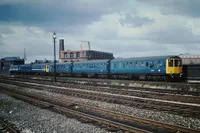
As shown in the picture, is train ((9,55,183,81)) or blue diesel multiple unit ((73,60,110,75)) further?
blue diesel multiple unit ((73,60,110,75))

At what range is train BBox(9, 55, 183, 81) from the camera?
26.3 m

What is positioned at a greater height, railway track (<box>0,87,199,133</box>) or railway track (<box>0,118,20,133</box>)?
railway track (<box>0,87,199,133</box>)

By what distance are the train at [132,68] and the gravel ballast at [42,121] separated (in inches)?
671

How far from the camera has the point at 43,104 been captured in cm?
1538

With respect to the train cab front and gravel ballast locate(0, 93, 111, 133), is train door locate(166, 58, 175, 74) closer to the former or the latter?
the train cab front

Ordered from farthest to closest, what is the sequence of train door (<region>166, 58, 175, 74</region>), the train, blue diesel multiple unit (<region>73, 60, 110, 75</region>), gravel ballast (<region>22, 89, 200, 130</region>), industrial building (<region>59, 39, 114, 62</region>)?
industrial building (<region>59, 39, 114, 62</region>), blue diesel multiple unit (<region>73, 60, 110, 75</region>), the train, train door (<region>166, 58, 175, 74</region>), gravel ballast (<region>22, 89, 200, 130</region>)

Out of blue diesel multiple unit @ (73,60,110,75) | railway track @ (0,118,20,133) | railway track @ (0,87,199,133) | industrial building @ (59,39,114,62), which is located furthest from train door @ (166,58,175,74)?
industrial building @ (59,39,114,62)

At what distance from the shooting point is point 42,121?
36.3ft

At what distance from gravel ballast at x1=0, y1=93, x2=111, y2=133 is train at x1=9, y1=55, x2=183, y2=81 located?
1705cm

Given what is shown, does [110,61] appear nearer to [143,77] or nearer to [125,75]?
[125,75]

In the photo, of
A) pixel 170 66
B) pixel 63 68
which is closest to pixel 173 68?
pixel 170 66

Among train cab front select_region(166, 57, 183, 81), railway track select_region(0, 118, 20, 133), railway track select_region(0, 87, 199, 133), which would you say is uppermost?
train cab front select_region(166, 57, 183, 81)

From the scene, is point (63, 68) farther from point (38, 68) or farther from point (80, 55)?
point (80, 55)

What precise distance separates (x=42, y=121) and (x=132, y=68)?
20.7 meters
